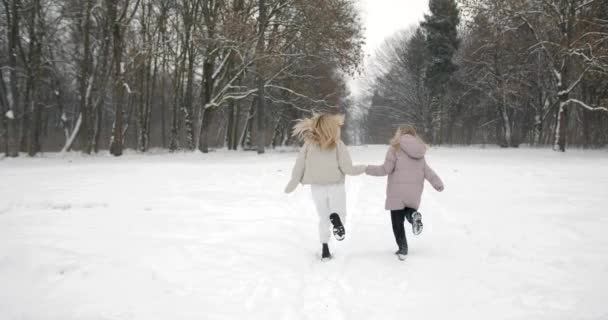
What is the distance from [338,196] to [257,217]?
2.73 meters

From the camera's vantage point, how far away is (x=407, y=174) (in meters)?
5.49

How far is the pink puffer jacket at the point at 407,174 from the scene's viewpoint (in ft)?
17.8

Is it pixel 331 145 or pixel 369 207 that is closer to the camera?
pixel 331 145

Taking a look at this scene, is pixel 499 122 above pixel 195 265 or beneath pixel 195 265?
above

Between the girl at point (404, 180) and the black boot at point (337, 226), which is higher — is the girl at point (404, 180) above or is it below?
above

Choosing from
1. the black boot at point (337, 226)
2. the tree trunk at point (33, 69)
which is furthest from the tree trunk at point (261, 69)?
the black boot at point (337, 226)

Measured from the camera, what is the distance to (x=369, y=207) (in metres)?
9.20

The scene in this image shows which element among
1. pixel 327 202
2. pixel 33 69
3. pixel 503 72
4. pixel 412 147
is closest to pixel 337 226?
pixel 327 202

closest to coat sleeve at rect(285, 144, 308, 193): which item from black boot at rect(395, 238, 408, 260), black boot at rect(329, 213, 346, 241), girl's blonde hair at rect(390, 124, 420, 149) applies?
black boot at rect(329, 213, 346, 241)

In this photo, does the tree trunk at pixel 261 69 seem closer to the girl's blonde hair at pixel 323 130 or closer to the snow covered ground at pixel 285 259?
the snow covered ground at pixel 285 259

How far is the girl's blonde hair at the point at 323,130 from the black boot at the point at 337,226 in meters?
0.92

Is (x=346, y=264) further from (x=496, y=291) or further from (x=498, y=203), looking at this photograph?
(x=498, y=203)

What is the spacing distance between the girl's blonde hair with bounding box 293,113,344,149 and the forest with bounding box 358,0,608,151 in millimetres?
20144

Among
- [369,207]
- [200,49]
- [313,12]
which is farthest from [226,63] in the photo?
[369,207]
